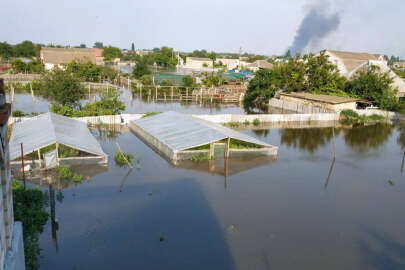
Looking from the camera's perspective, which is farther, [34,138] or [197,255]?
[34,138]

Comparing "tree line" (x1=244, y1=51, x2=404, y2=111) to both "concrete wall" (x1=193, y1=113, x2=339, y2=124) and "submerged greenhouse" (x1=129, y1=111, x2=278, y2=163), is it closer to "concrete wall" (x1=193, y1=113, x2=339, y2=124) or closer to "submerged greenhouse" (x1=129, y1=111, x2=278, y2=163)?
"concrete wall" (x1=193, y1=113, x2=339, y2=124)

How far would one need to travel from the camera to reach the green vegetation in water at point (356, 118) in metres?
27.7

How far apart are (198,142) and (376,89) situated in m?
22.9

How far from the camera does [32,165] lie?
1305 centimetres

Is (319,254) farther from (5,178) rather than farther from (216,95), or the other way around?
(216,95)

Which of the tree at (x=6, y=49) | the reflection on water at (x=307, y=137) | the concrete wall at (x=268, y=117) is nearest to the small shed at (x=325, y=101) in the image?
the concrete wall at (x=268, y=117)

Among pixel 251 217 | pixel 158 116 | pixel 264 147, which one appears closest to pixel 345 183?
pixel 264 147

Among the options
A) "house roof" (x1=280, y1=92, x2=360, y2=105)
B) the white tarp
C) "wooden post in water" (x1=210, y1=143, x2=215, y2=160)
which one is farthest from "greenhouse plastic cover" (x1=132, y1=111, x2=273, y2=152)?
"house roof" (x1=280, y1=92, x2=360, y2=105)

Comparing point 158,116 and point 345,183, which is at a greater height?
point 158,116

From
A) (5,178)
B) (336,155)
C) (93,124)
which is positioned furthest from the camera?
(93,124)

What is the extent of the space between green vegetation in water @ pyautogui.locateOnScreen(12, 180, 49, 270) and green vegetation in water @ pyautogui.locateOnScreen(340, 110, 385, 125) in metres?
23.7

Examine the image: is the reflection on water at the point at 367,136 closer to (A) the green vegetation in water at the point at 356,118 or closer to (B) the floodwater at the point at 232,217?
(A) the green vegetation in water at the point at 356,118

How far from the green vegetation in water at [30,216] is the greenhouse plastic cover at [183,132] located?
632cm

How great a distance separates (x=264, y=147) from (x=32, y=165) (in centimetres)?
995
